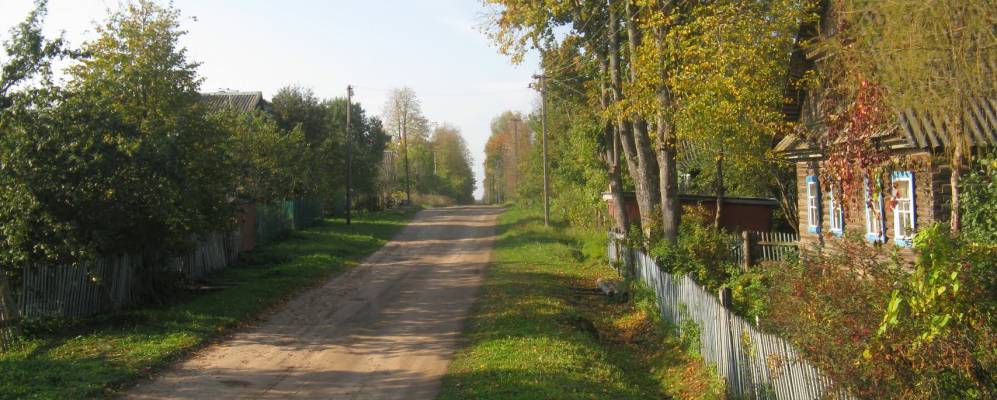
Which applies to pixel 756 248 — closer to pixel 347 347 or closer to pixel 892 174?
pixel 892 174

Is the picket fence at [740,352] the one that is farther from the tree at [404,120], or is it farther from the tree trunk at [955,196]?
the tree at [404,120]

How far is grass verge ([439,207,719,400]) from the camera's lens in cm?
1059

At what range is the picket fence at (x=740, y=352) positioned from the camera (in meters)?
7.72

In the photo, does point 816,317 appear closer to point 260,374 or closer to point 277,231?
point 260,374

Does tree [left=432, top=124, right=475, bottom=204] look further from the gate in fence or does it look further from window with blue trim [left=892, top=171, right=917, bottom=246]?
window with blue trim [left=892, top=171, right=917, bottom=246]

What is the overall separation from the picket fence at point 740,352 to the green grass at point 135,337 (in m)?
7.98

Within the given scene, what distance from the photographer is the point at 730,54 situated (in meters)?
17.1

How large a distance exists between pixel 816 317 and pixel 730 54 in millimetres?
10876


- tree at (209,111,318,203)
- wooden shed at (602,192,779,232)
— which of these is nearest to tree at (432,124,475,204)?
tree at (209,111,318,203)

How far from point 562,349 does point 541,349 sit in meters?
0.33

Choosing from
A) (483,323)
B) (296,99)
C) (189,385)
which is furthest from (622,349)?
(296,99)

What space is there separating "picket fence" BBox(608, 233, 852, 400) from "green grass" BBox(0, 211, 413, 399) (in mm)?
7982

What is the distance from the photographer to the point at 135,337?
13.6m

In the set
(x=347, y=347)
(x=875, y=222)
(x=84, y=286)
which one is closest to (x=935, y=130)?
(x=875, y=222)
